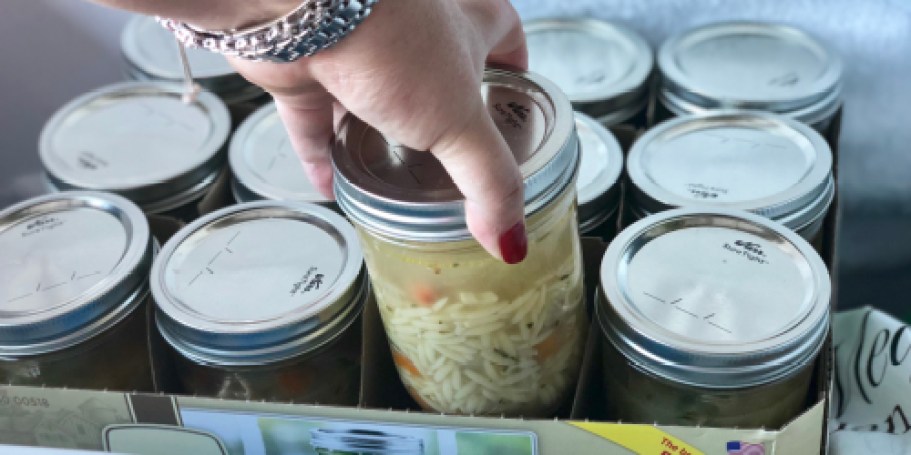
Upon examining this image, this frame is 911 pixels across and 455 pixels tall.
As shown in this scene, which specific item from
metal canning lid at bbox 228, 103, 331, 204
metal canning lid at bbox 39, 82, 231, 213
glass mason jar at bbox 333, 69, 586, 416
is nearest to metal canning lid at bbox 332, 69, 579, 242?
glass mason jar at bbox 333, 69, 586, 416

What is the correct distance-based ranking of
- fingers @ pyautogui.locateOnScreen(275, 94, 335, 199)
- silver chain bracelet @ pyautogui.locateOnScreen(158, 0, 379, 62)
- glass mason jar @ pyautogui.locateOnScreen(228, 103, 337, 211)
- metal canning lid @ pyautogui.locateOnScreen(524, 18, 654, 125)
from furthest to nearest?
metal canning lid @ pyautogui.locateOnScreen(524, 18, 654, 125) < glass mason jar @ pyautogui.locateOnScreen(228, 103, 337, 211) < fingers @ pyautogui.locateOnScreen(275, 94, 335, 199) < silver chain bracelet @ pyautogui.locateOnScreen(158, 0, 379, 62)

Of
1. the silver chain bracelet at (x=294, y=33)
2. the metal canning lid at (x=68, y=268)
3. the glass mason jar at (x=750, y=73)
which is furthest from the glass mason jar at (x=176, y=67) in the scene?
the silver chain bracelet at (x=294, y=33)

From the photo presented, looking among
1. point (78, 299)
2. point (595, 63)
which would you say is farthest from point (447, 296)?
point (595, 63)

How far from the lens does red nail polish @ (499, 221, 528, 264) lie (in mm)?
619

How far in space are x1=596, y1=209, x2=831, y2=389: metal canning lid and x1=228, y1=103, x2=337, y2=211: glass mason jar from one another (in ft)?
1.06

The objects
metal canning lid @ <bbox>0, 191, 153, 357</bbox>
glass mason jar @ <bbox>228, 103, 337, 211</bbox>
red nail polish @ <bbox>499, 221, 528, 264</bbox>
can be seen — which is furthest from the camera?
glass mason jar @ <bbox>228, 103, 337, 211</bbox>

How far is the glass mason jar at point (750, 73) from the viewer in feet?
3.39

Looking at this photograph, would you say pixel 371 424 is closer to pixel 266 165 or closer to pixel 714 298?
pixel 714 298

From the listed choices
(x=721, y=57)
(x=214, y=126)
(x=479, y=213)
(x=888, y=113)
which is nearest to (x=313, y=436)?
(x=479, y=213)

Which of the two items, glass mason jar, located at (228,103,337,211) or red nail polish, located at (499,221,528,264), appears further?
glass mason jar, located at (228,103,337,211)

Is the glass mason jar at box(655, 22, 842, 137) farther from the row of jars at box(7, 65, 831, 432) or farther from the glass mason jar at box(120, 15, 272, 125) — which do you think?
the glass mason jar at box(120, 15, 272, 125)

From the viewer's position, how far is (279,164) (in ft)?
3.41

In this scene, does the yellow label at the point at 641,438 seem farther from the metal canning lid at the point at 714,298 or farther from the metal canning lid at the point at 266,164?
the metal canning lid at the point at 266,164

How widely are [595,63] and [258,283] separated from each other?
532mm
